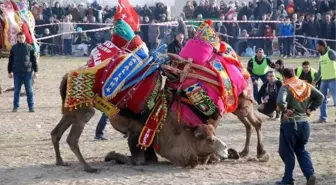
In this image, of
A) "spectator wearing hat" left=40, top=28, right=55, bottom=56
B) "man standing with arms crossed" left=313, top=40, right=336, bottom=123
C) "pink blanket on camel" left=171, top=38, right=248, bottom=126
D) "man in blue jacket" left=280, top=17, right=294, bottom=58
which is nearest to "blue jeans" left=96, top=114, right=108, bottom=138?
"pink blanket on camel" left=171, top=38, right=248, bottom=126

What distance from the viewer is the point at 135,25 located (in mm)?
10789

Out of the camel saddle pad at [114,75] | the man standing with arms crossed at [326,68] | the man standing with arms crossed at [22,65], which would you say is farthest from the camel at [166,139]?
the man standing with arms crossed at [22,65]

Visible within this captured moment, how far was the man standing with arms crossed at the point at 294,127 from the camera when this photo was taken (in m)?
8.73

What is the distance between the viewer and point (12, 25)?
16.5 meters

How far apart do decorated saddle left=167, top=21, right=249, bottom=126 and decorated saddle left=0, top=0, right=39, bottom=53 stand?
7339mm

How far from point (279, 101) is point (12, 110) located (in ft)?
27.1

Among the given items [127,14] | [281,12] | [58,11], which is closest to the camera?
[127,14]

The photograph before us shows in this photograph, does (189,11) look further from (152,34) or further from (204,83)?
(204,83)

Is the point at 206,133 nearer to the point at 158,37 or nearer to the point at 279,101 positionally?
the point at 279,101

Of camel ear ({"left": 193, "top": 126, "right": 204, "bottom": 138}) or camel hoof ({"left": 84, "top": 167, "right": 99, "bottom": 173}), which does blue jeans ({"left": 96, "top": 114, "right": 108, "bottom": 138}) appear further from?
camel ear ({"left": 193, "top": 126, "right": 204, "bottom": 138})

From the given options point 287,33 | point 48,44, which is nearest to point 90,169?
point 48,44

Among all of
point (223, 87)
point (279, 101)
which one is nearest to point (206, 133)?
point (223, 87)

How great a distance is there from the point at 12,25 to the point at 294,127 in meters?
9.53

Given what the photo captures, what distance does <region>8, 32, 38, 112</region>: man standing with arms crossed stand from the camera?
15.2 m
